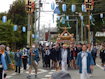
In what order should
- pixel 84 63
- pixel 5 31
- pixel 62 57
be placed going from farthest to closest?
pixel 5 31, pixel 62 57, pixel 84 63

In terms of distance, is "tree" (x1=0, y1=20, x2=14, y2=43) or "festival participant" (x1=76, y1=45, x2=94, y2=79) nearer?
"festival participant" (x1=76, y1=45, x2=94, y2=79)

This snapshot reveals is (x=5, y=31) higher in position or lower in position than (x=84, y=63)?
higher

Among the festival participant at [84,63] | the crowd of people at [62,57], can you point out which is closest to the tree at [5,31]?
the crowd of people at [62,57]

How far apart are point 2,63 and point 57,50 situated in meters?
8.15

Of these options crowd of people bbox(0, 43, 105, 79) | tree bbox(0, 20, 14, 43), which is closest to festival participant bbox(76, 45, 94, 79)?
crowd of people bbox(0, 43, 105, 79)

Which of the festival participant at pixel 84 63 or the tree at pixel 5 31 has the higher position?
the tree at pixel 5 31

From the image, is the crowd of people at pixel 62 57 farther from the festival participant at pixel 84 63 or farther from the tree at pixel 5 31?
the tree at pixel 5 31

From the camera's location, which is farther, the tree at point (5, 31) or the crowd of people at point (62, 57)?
the tree at point (5, 31)

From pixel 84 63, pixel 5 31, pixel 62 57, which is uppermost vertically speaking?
pixel 5 31

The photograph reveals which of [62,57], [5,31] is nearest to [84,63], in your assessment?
[62,57]

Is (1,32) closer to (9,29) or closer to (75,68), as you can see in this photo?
(9,29)

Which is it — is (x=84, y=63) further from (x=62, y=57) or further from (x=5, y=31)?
(x=5, y=31)

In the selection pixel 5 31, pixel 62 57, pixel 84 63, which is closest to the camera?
pixel 84 63

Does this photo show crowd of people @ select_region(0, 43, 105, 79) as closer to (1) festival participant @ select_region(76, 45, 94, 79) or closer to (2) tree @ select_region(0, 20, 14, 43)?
(1) festival participant @ select_region(76, 45, 94, 79)
